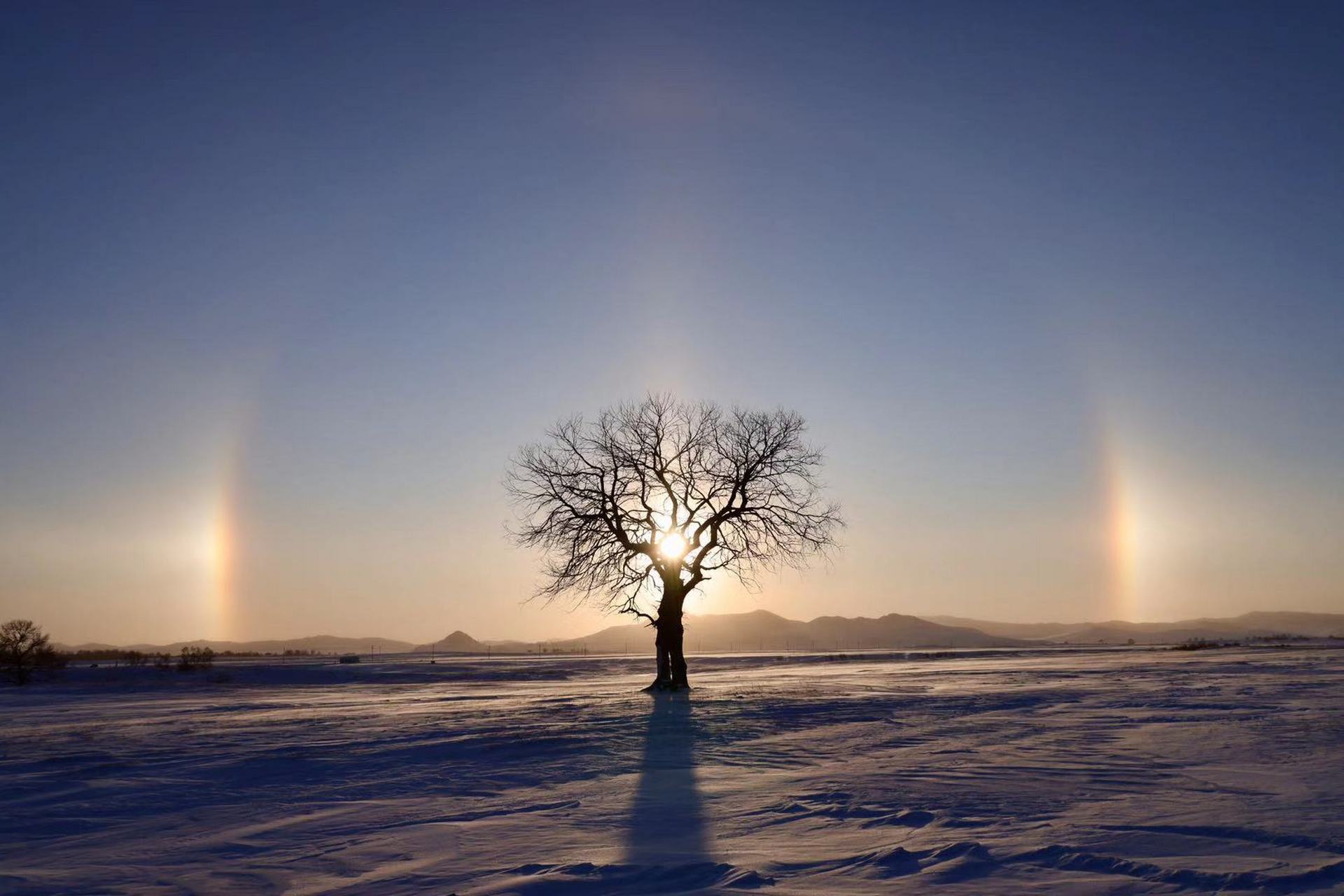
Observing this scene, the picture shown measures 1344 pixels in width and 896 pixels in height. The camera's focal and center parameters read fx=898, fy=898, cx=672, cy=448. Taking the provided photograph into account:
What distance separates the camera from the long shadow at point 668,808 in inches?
283

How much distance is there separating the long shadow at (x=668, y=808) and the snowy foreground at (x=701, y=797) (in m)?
0.05

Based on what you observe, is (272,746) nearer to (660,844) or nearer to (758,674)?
(660,844)

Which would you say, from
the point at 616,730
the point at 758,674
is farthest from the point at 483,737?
the point at 758,674

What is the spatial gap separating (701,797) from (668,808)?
0.74 meters

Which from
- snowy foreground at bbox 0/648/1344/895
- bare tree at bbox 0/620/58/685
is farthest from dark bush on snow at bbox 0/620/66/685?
snowy foreground at bbox 0/648/1344/895

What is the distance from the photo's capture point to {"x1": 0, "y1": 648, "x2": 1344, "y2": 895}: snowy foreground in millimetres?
6562

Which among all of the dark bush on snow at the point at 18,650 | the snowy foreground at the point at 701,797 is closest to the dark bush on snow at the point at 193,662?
the dark bush on snow at the point at 18,650

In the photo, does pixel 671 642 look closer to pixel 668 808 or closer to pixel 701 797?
pixel 701 797

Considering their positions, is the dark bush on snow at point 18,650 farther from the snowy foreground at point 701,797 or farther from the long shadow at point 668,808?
the long shadow at point 668,808

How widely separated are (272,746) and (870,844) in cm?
1139

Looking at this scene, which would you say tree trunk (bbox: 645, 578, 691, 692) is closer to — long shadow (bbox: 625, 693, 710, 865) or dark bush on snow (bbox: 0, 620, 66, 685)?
long shadow (bbox: 625, 693, 710, 865)

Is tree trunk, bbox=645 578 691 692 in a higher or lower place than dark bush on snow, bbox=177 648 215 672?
higher

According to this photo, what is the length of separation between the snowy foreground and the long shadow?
0.05 m

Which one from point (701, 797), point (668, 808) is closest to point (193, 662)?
point (701, 797)
